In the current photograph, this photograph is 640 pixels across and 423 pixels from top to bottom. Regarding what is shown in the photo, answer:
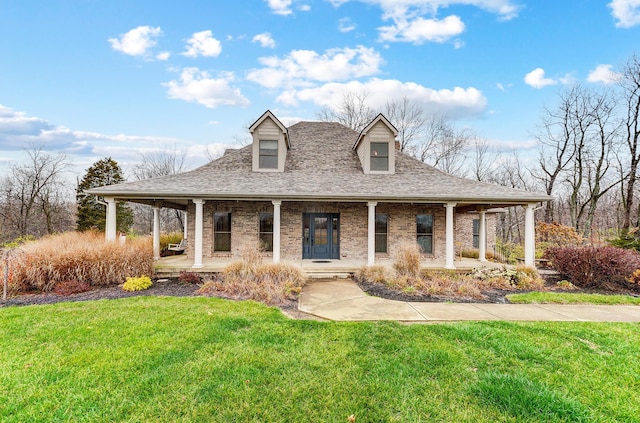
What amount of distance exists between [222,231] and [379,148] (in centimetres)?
762

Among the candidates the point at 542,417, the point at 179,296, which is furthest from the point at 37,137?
the point at 542,417

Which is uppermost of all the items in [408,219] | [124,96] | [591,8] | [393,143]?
[591,8]

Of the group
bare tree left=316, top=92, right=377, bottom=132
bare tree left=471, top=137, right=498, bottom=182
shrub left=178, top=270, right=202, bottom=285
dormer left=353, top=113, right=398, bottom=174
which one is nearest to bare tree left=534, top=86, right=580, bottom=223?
bare tree left=471, top=137, right=498, bottom=182

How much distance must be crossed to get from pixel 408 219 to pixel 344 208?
9.24ft

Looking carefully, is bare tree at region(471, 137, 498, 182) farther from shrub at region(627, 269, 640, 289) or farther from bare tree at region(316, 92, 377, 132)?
shrub at region(627, 269, 640, 289)

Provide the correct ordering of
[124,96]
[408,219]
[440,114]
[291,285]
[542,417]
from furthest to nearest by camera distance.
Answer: [440,114], [124,96], [408,219], [291,285], [542,417]

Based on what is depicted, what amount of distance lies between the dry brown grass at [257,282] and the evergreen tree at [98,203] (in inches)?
635

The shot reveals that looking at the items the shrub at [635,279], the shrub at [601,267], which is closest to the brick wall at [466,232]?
the shrub at [601,267]

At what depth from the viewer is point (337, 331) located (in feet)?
15.4

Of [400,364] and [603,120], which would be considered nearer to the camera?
[400,364]

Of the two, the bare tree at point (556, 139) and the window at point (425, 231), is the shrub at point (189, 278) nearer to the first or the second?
the window at point (425, 231)

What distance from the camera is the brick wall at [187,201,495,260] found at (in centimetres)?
1196

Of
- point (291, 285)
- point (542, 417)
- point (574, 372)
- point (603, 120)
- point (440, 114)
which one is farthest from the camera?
point (440, 114)

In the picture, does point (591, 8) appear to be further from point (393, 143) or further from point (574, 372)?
point (574, 372)
